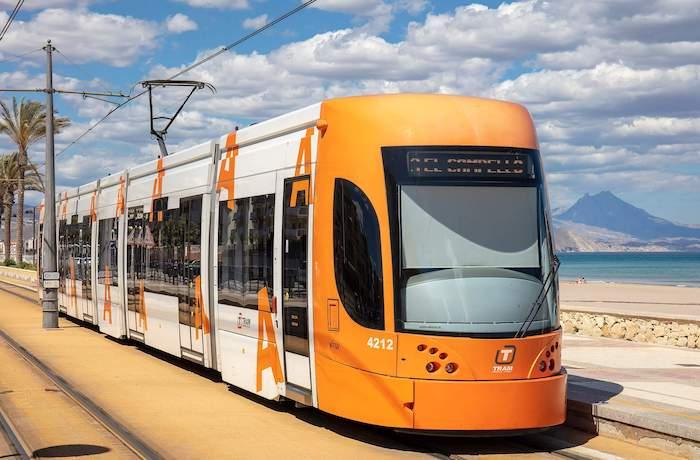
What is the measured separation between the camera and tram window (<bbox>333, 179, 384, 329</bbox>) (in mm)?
9875

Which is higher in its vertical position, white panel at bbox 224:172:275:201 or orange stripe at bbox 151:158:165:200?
orange stripe at bbox 151:158:165:200

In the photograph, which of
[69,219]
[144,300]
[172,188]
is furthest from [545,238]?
[69,219]

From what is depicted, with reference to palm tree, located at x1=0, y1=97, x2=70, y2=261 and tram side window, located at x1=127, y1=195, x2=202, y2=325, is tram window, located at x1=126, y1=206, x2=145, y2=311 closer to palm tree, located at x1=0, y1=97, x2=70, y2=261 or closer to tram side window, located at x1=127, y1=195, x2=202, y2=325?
tram side window, located at x1=127, y1=195, x2=202, y2=325

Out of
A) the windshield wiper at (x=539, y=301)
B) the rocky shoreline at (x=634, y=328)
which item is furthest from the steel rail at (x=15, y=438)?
the rocky shoreline at (x=634, y=328)

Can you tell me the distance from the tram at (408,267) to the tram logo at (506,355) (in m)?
0.01

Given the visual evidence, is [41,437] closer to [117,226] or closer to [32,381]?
[32,381]

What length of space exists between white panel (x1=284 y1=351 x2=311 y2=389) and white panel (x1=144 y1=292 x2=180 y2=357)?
4869mm

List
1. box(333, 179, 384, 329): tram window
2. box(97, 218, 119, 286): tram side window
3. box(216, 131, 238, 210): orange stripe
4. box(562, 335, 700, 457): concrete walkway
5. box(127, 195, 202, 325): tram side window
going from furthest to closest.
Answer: box(97, 218, 119, 286): tram side window, box(127, 195, 202, 325): tram side window, box(216, 131, 238, 210): orange stripe, box(562, 335, 700, 457): concrete walkway, box(333, 179, 384, 329): tram window

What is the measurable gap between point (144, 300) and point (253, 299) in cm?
648

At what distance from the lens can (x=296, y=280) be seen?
36.6 ft

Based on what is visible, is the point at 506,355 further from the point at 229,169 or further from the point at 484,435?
the point at 229,169

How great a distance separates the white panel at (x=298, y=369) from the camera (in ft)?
35.8

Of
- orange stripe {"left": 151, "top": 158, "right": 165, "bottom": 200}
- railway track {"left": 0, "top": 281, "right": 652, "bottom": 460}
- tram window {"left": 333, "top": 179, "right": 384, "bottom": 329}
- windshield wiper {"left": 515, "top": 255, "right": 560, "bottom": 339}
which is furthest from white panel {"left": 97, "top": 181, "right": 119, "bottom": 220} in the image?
windshield wiper {"left": 515, "top": 255, "right": 560, "bottom": 339}

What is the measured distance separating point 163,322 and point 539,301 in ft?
27.3
